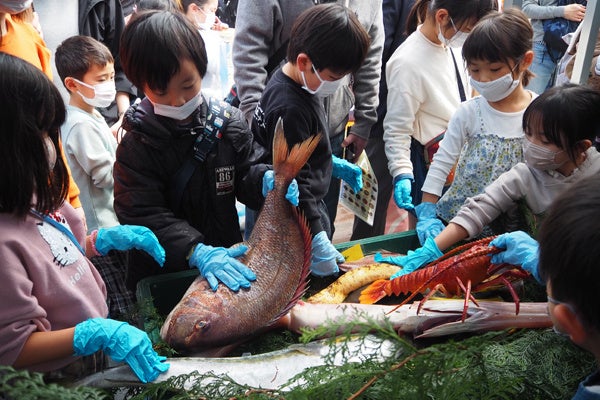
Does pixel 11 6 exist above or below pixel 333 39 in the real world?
above

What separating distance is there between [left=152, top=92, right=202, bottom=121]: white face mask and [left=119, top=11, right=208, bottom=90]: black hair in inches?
3.8

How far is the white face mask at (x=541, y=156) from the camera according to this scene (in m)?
2.33

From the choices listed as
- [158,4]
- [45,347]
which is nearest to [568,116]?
[45,347]

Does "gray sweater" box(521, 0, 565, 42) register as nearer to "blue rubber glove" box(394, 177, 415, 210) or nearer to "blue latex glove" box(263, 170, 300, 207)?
"blue rubber glove" box(394, 177, 415, 210)

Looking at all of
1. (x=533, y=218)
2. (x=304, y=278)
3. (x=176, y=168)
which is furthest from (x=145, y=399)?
(x=533, y=218)

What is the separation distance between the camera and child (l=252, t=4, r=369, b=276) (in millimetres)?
2533

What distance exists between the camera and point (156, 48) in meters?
2.04

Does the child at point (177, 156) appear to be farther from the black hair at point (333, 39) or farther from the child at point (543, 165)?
the child at point (543, 165)

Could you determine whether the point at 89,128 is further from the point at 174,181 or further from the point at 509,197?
the point at 509,197

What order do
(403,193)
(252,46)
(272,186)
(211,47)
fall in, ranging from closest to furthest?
(272,186) → (403,193) → (252,46) → (211,47)

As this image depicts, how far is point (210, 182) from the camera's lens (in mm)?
2373

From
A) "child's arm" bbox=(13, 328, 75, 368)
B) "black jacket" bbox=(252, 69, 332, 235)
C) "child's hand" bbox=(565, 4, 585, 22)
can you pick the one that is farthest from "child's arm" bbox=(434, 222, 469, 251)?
"child's hand" bbox=(565, 4, 585, 22)

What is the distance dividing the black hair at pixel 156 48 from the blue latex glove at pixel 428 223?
1.34 metres

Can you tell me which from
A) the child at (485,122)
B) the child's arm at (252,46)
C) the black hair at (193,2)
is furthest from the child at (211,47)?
the child at (485,122)
